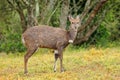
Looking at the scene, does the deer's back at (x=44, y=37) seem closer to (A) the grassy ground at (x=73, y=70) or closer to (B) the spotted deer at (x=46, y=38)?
(B) the spotted deer at (x=46, y=38)

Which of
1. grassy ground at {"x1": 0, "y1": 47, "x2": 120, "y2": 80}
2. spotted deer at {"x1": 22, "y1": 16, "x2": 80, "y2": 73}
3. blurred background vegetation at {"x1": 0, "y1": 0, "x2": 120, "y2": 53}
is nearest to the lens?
grassy ground at {"x1": 0, "y1": 47, "x2": 120, "y2": 80}

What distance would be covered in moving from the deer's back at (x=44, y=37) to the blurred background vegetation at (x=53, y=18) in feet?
21.7

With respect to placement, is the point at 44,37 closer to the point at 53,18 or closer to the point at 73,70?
the point at 73,70

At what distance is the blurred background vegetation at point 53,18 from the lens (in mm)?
18844

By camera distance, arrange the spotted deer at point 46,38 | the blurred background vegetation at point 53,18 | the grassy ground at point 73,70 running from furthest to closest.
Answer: the blurred background vegetation at point 53,18 < the spotted deer at point 46,38 < the grassy ground at point 73,70

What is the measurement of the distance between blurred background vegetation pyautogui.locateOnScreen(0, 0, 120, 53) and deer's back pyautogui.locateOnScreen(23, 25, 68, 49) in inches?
260

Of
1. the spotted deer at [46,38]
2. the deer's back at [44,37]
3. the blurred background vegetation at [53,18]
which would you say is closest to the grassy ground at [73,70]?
the spotted deer at [46,38]

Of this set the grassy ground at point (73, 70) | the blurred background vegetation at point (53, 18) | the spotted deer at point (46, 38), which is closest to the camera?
the grassy ground at point (73, 70)

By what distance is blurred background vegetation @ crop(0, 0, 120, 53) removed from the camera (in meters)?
18.8

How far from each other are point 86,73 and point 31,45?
1.81 meters

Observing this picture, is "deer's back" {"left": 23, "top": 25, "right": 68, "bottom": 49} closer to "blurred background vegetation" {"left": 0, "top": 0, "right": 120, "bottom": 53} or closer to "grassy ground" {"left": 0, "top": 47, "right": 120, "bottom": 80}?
"grassy ground" {"left": 0, "top": 47, "right": 120, "bottom": 80}

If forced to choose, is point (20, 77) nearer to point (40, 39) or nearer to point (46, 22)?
point (40, 39)

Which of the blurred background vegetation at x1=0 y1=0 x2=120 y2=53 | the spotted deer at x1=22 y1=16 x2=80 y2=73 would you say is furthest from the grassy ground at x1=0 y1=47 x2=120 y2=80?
the blurred background vegetation at x1=0 y1=0 x2=120 y2=53

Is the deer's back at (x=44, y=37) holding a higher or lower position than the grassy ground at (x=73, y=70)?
higher
